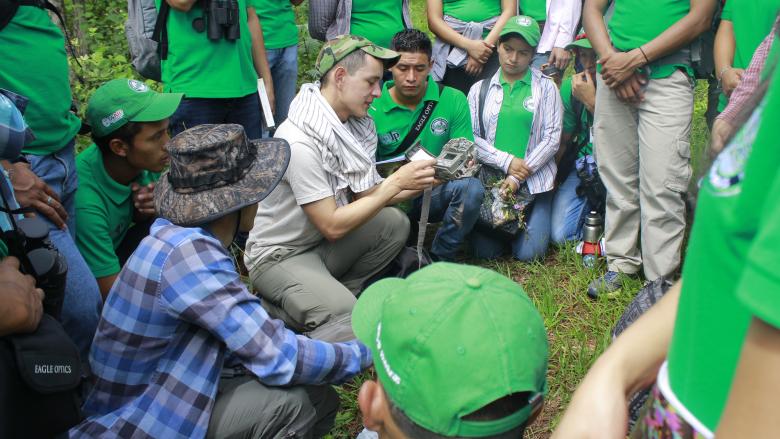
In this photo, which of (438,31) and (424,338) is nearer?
(424,338)

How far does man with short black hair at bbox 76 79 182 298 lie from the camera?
10.3ft

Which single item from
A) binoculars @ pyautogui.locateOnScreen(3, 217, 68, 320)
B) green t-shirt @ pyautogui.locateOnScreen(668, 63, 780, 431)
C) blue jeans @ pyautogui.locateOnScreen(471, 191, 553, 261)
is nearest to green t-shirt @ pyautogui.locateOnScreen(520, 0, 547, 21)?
blue jeans @ pyautogui.locateOnScreen(471, 191, 553, 261)

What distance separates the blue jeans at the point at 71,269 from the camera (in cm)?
272

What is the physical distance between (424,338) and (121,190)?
2.33 metres

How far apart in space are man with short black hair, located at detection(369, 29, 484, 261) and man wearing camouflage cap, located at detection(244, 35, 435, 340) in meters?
0.45

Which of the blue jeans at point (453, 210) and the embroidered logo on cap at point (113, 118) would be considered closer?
the embroidered logo on cap at point (113, 118)

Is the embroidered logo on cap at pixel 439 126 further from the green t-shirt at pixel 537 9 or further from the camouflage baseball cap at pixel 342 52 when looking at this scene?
the green t-shirt at pixel 537 9

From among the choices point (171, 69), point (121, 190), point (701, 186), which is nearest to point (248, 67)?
point (171, 69)

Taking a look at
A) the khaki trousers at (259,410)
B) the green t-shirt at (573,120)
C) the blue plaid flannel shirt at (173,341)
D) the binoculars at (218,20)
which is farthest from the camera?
the green t-shirt at (573,120)

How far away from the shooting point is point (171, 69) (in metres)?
3.96

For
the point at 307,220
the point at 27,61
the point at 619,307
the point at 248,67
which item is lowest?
the point at 619,307

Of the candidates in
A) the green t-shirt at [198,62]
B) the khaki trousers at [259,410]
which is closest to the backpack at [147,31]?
the green t-shirt at [198,62]

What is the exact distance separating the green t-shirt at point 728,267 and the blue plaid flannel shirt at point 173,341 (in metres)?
1.51

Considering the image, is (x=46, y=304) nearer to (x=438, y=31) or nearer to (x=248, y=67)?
(x=248, y=67)
